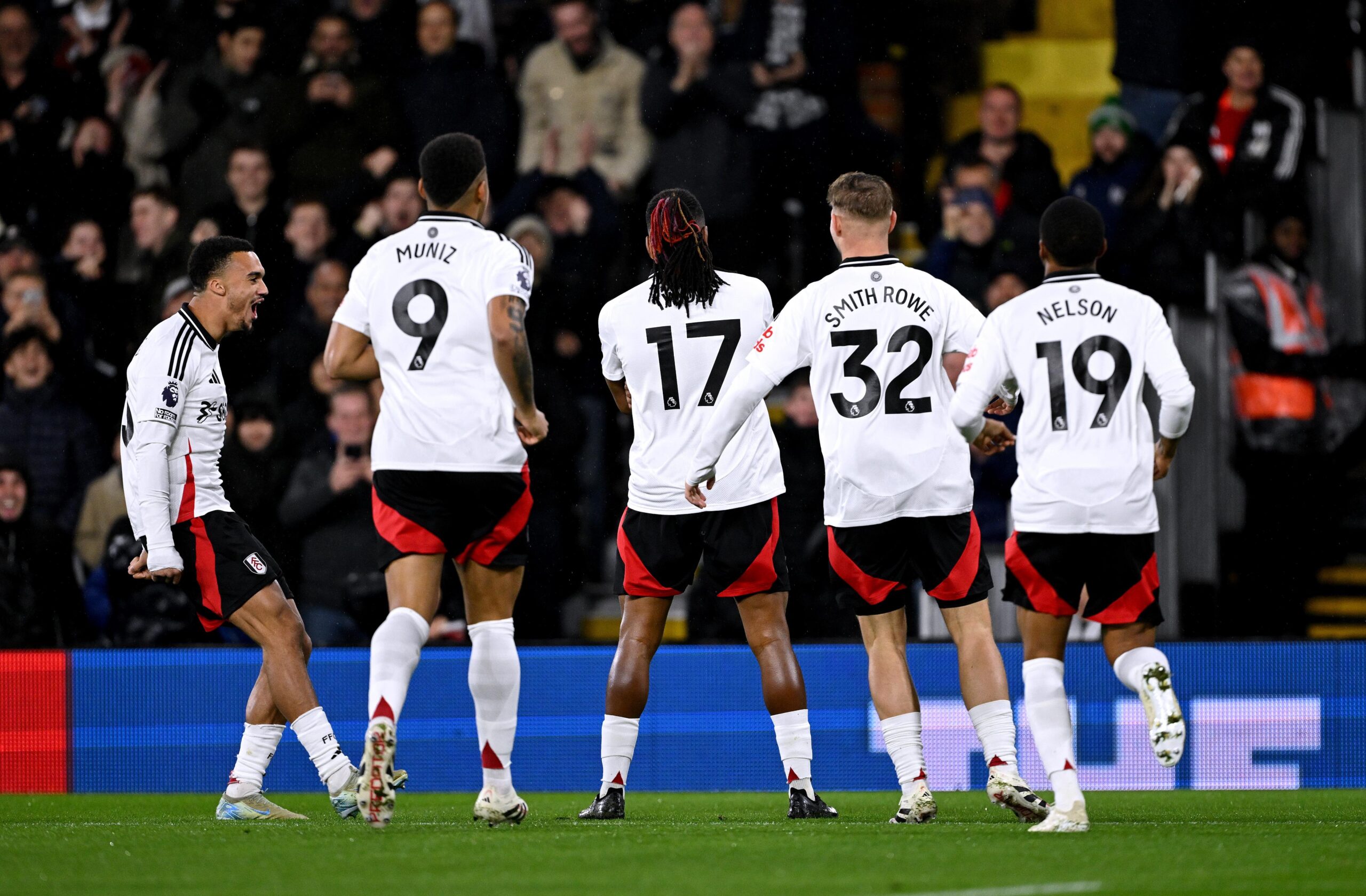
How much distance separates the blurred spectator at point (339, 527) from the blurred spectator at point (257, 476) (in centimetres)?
10

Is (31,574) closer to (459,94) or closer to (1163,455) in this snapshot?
(459,94)

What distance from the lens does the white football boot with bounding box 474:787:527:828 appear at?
19.3 ft

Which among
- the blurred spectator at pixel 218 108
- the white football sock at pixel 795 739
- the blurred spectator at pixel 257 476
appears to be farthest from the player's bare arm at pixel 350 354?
the blurred spectator at pixel 218 108

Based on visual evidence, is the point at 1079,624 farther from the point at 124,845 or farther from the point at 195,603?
the point at 124,845

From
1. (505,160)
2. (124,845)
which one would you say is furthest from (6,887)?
(505,160)

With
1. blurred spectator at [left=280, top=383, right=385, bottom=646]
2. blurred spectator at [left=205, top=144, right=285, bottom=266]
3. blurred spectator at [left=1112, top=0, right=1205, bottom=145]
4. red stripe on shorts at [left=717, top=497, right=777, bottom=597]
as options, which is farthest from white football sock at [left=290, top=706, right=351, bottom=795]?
blurred spectator at [left=1112, top=0, right=1205, bottom=145]

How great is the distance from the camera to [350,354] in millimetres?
5758

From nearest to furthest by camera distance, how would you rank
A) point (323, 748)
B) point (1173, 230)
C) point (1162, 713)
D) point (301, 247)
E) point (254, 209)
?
point (1162, 713)
point (323, 748)
point (1173, 230)
point (301, 247)
point (254, 209)

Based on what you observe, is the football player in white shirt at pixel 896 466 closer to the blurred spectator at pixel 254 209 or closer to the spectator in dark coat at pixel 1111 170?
the spectator in dark coat at pixel 1111 170

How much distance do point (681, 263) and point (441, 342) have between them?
1029 millimetres

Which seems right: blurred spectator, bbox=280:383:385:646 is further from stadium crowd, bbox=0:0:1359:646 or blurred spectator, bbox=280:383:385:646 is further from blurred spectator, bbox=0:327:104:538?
blurred spectator, bbox=0:327:104:538

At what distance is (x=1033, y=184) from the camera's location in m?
11.4

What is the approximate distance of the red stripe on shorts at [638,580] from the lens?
6230mm

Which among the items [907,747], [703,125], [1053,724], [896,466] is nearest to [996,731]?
[907,747]
